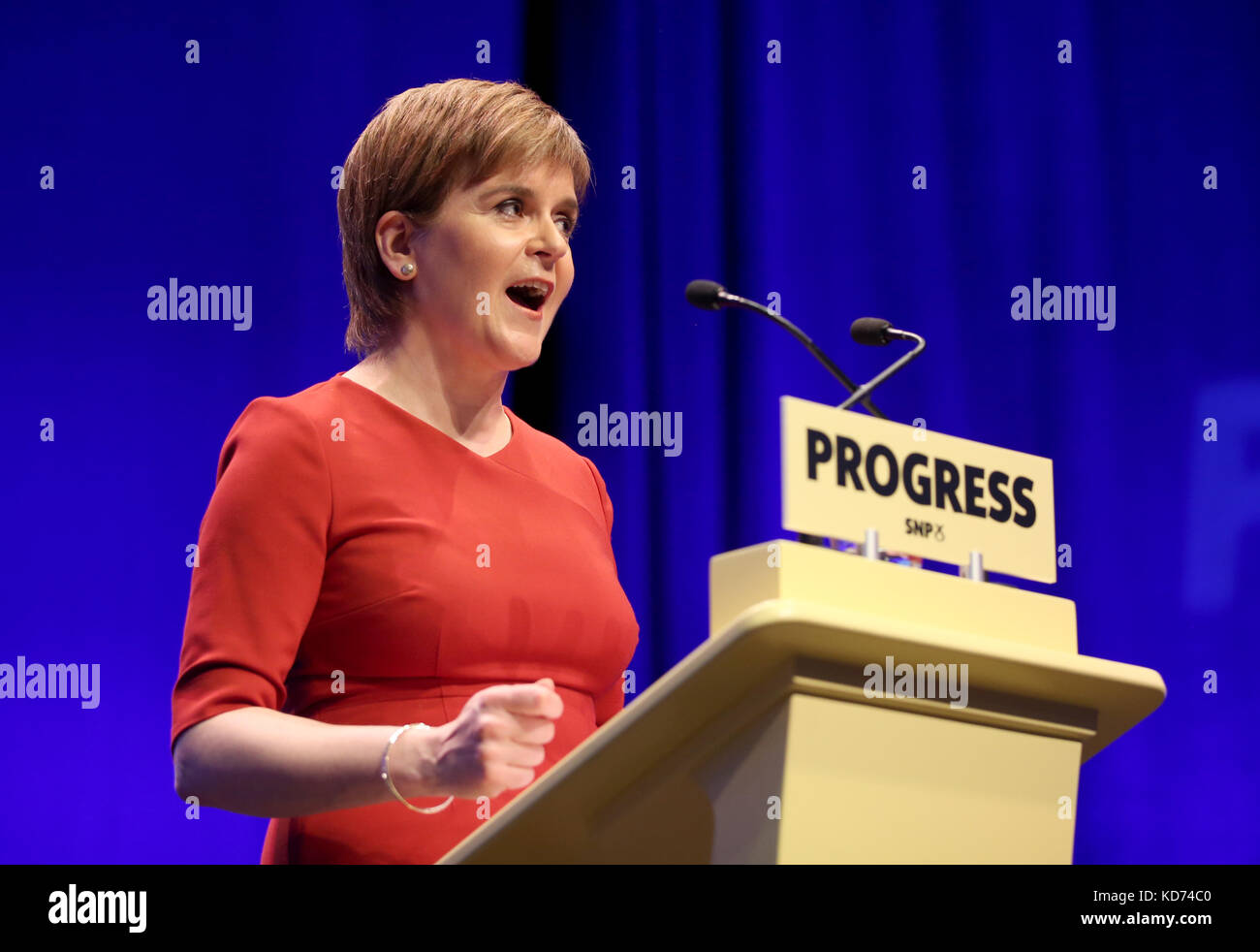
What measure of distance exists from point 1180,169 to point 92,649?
91.5 inches

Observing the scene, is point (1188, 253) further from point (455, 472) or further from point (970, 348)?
point (455, 472)

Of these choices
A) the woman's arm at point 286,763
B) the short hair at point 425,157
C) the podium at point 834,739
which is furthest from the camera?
the short hair at point 425,157

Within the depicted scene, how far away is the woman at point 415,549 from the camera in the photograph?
1.24 meters

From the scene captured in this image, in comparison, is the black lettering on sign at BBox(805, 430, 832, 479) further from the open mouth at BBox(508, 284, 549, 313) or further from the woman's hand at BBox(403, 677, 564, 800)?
the open mouth at BBox(508, 284, 549, 313)

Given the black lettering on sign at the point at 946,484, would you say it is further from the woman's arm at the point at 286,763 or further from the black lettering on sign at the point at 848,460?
the woman's arm at the point at 286,763

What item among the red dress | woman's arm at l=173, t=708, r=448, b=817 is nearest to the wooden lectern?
woman's arm at l=173, t=708, r=448, b=817

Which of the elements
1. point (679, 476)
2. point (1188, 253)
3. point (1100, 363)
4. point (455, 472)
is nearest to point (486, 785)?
point (455, 472)

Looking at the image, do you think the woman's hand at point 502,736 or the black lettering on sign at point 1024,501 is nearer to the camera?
the woman's hand at point 502,736

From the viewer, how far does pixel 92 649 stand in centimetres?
255

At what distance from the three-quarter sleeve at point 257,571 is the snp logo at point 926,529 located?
617 millimetres

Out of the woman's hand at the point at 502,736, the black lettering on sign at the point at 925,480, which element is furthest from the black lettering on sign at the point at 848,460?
the woman's hand at the point at 502,736

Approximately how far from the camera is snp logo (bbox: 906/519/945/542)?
1.07m

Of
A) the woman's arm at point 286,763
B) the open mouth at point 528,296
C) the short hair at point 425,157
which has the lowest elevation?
the woman's arm at point 286,763

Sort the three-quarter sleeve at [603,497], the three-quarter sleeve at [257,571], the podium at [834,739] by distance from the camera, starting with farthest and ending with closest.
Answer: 1. the three-quarter sleeve at [603,497]
2. the three-quarter sleeve at [257,571]
3. the podium at [834,739]
